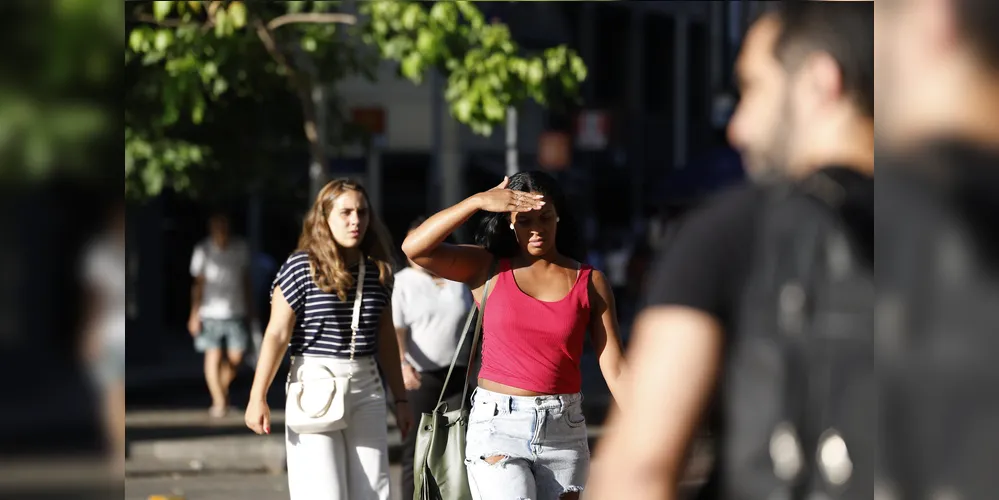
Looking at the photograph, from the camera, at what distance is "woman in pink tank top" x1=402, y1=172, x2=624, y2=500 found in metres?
4.68

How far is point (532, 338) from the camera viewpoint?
4777mm

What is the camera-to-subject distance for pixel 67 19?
2598 millimetres

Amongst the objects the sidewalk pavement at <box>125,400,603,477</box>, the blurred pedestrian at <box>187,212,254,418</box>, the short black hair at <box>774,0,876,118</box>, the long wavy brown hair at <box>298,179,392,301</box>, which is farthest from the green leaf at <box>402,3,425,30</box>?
the short black hair at <box>774,0,876,118</box>

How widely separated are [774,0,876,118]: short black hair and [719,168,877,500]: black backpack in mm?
133

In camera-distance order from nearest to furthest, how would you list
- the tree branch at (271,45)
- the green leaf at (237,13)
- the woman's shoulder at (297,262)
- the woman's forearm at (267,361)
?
the woman's forearm at (267,361)
the woman's shoulder at (297,262)
the green leaf at (237,13)
the tree branch at (271,45)

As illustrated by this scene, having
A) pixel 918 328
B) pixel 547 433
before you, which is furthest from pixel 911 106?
pixel 547 433

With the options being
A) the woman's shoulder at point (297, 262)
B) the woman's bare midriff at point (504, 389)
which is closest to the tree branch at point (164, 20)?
the woman's shoulder at point (297, 262)

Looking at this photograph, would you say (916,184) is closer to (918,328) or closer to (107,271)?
(918,328)

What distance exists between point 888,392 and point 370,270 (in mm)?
3950

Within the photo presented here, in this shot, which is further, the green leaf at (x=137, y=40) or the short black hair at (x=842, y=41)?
the green leaf at (x=137, y=40)

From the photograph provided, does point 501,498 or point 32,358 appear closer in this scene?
point 32,358

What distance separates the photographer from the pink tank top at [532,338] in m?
4.73

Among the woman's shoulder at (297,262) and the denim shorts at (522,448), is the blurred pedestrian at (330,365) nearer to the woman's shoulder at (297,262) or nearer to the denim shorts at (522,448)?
the woman's shoulder at (297,262)

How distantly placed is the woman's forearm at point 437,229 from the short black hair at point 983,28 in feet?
9.30
